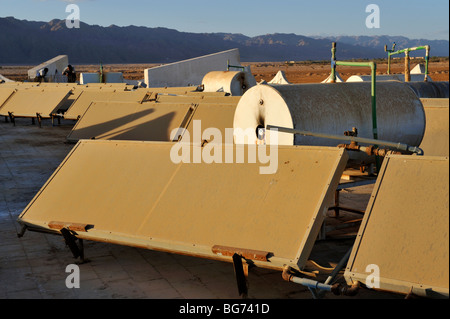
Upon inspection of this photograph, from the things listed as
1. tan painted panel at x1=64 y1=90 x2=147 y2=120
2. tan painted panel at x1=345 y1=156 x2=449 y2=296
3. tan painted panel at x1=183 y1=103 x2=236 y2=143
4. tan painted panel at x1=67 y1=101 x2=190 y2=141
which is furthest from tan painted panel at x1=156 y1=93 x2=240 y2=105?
tan painted panel at x1=345 y1=156 x2=449 y2=296

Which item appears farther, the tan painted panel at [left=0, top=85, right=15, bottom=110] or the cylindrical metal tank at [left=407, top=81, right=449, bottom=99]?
the tan painted panel at [left=0, top=85, right=15, bottom=110]

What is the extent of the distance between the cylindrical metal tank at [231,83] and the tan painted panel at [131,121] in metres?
10.1

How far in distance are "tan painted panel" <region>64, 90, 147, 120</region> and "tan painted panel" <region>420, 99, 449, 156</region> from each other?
415 inches

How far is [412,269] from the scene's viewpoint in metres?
5.01

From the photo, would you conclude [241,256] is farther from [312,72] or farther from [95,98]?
[312,72]

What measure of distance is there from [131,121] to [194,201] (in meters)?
9.42

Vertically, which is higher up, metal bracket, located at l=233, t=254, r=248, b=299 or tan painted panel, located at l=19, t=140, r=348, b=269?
tan painted panel, located at l=19, t=140, r=348, b=269

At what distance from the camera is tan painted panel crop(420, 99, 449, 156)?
11.9m

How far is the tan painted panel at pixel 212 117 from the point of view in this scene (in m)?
13.9

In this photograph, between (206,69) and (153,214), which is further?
(206,69)

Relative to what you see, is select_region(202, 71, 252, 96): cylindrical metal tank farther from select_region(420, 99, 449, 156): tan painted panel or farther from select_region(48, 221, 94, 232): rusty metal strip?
select_region(48, 221, 94, 232): rusty metal strip
